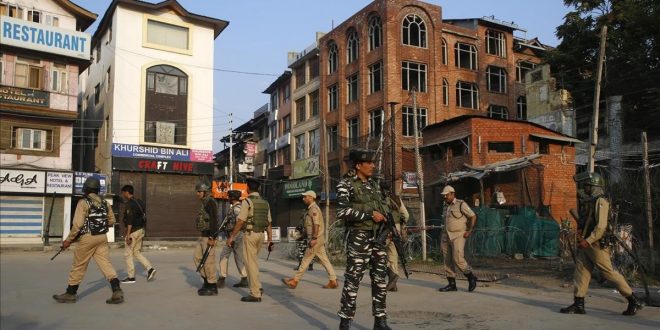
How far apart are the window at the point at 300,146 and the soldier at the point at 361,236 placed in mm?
38721

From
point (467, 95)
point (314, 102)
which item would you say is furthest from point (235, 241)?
point (314, 102)

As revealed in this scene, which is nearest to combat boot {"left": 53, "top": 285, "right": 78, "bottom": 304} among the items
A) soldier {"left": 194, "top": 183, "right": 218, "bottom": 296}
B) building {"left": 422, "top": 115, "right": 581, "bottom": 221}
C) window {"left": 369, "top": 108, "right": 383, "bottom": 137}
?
soldier {"left": 194, "top": 183, "right": 218, "bottom": 296}

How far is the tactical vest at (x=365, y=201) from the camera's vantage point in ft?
18.6

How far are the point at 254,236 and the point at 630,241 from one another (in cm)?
751

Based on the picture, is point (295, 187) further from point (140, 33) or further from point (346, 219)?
point (346, 219)

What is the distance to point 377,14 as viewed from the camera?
36469mm

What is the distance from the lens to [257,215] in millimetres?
8562

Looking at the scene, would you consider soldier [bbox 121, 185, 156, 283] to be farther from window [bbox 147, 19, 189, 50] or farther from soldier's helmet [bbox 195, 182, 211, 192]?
window [bbox 147, 19, 189, 50]

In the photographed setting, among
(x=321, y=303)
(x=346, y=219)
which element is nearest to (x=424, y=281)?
(x=321, y=303)

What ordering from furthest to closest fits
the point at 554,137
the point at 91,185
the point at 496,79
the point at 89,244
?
the point at 496,79 → the point at 554,137 → the point at 91,185 → the point at 89,244

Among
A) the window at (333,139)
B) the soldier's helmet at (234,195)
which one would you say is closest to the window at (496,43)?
the window at (333,139)

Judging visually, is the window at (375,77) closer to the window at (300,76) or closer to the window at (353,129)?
the window at (353,129)

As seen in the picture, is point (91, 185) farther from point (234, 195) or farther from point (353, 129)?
point (353, 129)

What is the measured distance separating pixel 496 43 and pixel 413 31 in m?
8.30
